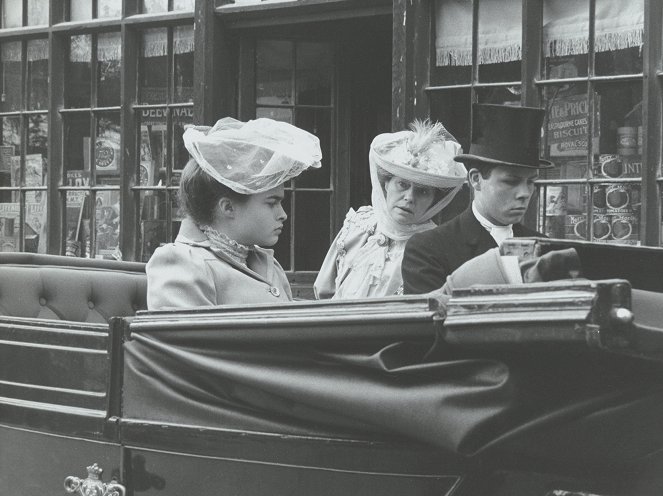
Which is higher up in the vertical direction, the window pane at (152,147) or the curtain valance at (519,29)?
the curtain valance at (519,29)

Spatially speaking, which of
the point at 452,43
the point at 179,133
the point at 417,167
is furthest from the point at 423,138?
the point at 179,133

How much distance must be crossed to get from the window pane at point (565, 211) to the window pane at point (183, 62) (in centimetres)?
237

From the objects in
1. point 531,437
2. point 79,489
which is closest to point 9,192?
point 79,489

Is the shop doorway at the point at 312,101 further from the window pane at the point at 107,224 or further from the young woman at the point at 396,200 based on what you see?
the young woman at the point at 396,200

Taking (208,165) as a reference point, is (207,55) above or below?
above

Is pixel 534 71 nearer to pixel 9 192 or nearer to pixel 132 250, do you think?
pixel 132 250

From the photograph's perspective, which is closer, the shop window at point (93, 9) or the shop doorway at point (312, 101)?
the shop doorway at point (312, 101)

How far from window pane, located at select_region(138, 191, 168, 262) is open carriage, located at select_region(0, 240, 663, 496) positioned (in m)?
3.59

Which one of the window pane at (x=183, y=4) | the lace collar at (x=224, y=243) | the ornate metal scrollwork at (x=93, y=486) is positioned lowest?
the ornate metal scrollwork at (x=93, y=486)

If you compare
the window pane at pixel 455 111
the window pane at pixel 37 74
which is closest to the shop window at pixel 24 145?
the window pane at pixel 37 74

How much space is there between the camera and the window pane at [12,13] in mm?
7391

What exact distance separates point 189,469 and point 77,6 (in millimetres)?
5058

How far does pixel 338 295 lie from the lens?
4168mm

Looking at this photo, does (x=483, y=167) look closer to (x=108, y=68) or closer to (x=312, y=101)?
(x=312, y=101)
